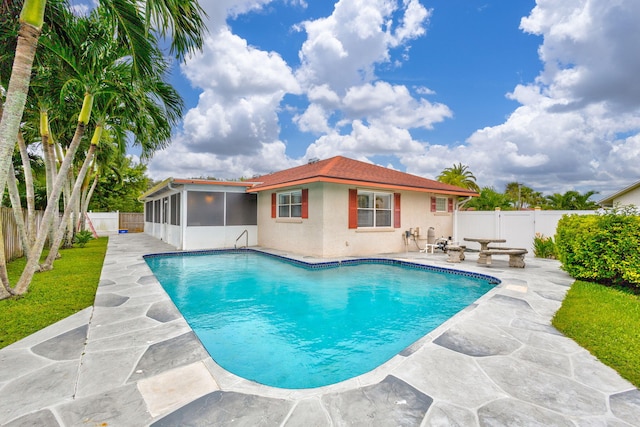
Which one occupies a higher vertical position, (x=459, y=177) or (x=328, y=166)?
(x=459, y=177)

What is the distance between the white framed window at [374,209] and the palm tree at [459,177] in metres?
19.0

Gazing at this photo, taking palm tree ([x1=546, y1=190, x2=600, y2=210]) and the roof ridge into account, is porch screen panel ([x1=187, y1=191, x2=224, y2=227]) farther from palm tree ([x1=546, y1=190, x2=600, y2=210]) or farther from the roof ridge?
palm tree ([x1=546, y1=190, x2=600, y2=210])

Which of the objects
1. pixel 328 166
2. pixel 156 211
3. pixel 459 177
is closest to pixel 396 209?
pixel 328 166

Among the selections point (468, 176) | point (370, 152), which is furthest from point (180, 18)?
point (468, 176)

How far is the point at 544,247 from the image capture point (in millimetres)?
11430

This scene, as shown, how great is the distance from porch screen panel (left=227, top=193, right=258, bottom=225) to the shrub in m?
12.5

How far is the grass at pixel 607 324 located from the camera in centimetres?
314

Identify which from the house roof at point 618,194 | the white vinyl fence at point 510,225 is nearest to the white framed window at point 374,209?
the white vinyl fence at point 510,225

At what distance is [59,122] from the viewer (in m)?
8.34

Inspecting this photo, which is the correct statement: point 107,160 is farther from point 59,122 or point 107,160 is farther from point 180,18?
point 180,18

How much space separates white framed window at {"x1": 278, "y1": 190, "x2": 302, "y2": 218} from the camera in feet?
40.1

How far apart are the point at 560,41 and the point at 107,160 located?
19.7 meters

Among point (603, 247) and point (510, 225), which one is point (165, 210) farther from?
point (603, 247)

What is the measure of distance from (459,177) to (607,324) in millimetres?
27206
